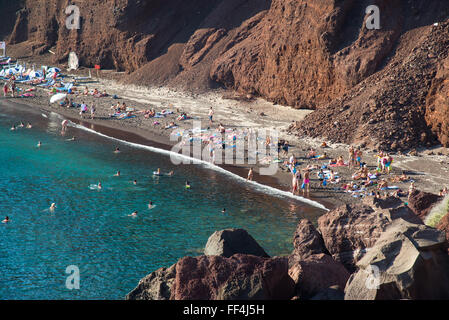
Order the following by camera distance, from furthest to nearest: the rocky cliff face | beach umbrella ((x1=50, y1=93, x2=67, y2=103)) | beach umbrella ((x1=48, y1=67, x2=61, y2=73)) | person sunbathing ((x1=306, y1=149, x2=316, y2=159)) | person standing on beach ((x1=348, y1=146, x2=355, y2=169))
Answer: beach umbrella ((x1=48, y1=67, x2=61, y2=73)) → beach umbrella ((x1=50, y1=93, x2=67, y2=103)) → the rocky cliff face → person sunbathing ((x1=306, y1=149, x2=316, y2=159)) → person standing on beach ((x1=348, y1=146, x2=355, y2=169))

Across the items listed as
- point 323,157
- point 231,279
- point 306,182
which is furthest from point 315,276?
point 323,157

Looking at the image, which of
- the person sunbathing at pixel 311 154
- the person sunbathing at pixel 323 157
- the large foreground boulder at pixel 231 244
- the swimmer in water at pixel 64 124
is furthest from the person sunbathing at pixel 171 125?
the large foreground boulder at pixel 231 244

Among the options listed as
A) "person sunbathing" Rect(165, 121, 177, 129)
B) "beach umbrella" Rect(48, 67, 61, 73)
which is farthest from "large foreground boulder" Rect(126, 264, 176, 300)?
"beach umbrella" Rect(48, 67, 61, 73)

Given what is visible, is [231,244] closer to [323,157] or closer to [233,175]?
[233,175]

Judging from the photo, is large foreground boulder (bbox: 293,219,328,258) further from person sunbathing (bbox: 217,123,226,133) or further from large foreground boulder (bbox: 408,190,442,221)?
person sunbathing (bbox: 217,123,226,133)

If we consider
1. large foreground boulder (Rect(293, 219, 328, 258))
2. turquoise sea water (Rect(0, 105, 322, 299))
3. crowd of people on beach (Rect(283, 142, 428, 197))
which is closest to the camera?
large foreground boulder (Rect(293, 219, 328, 258))

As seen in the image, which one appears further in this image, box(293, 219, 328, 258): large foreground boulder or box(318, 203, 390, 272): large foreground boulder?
box(293, 219, 328, 258): large foreground boulder
